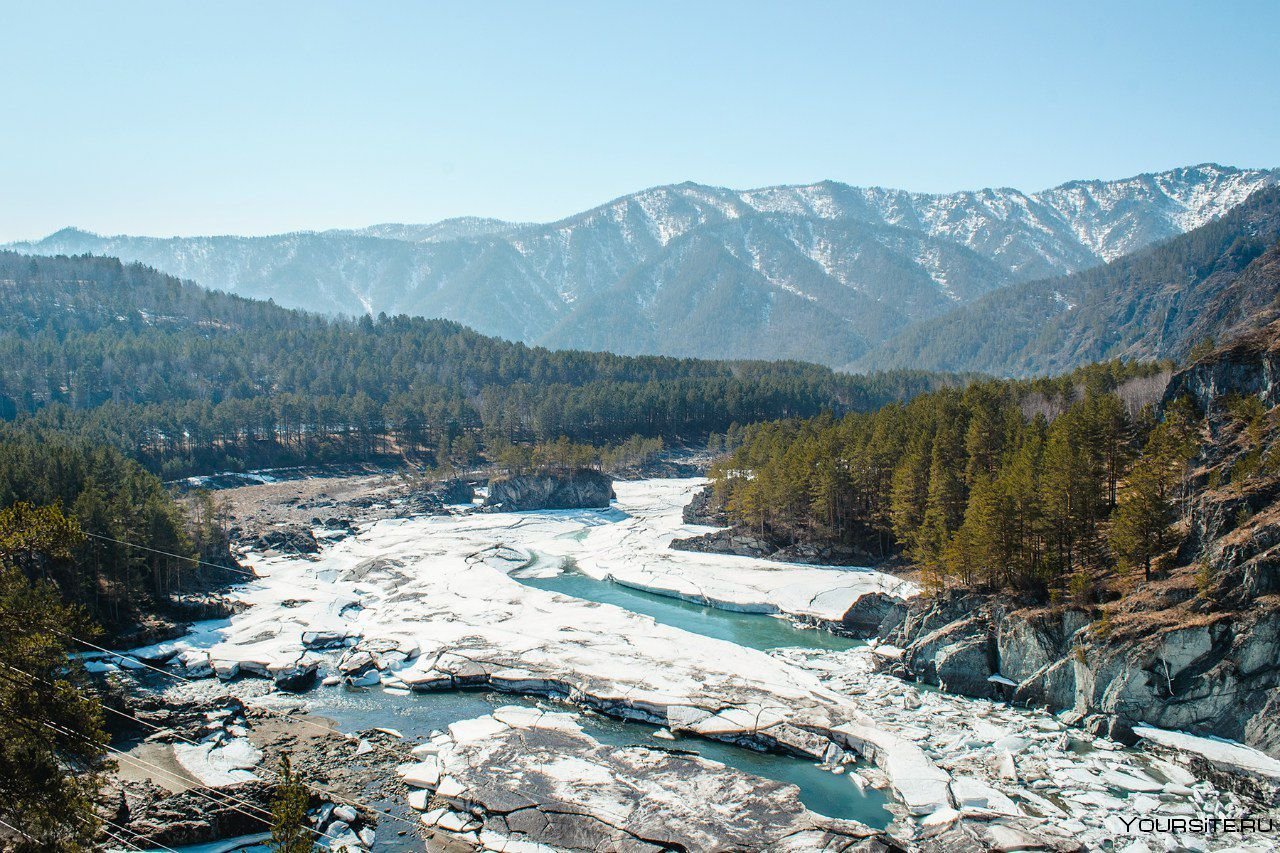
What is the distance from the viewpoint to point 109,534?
55.3 meters

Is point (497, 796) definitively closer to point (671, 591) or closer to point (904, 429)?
point (671, 591)

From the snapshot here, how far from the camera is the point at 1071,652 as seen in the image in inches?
1650

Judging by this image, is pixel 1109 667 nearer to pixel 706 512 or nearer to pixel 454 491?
pixel 706 512

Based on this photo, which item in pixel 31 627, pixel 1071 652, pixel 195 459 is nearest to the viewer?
pixel 31 627

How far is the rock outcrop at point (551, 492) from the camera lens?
380 ft

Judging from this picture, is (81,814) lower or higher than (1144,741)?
higher

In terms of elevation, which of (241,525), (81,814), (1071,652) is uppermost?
(81,814)

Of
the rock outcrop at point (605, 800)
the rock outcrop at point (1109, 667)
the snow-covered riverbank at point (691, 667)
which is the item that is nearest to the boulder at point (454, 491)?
the snow-covered riverbank at point (691, 667)

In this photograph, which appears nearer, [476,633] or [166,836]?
[166,836]

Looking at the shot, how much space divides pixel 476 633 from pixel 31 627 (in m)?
40.0

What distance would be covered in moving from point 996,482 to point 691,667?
24.7 metres

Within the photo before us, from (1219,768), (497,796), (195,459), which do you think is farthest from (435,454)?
(1219,768)

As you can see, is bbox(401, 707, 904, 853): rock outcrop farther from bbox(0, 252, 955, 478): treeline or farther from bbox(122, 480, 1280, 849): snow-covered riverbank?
bbox(0, 252, 955, 478): treeline

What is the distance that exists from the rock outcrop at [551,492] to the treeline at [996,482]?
80.6 feet
